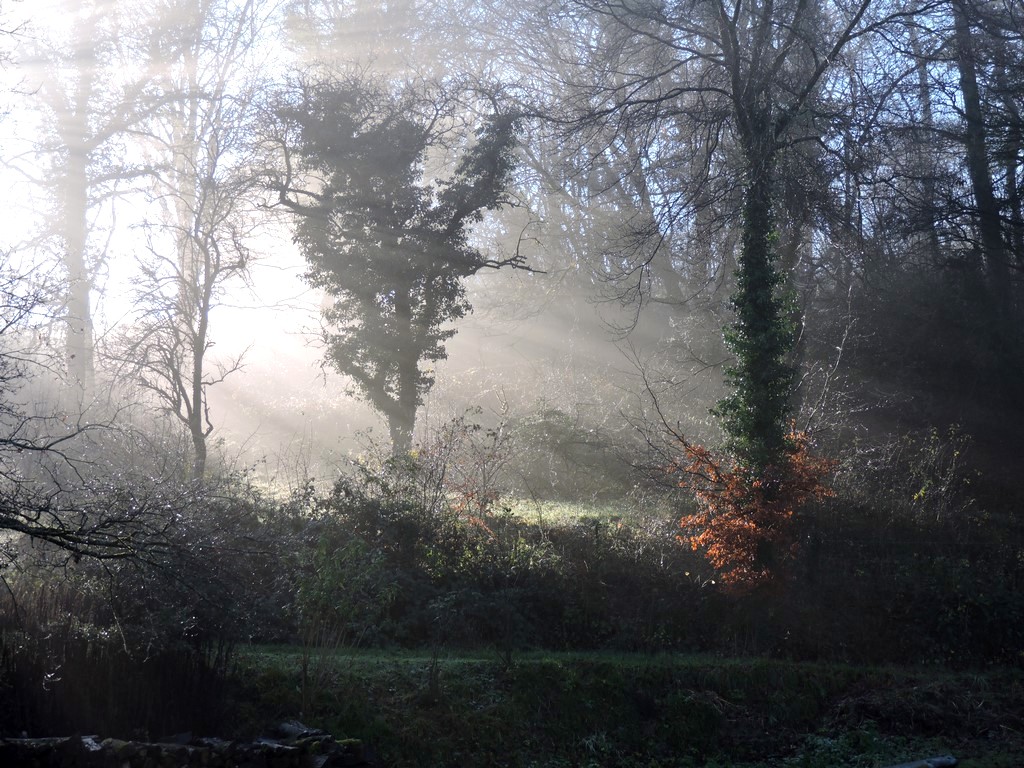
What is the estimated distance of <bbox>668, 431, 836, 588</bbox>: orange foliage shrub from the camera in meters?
14.0

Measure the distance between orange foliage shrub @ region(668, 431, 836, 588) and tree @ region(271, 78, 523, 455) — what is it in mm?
7366

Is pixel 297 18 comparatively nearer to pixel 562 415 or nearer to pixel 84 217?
pixel 84 217

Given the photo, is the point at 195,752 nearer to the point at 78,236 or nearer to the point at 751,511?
the point at 751,511

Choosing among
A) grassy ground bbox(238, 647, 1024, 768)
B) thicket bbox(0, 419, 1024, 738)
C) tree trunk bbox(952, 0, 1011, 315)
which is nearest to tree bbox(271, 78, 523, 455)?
thicket bbox(0, 419, 1024, 738)

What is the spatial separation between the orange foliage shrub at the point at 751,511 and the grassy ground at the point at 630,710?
191 centimetres

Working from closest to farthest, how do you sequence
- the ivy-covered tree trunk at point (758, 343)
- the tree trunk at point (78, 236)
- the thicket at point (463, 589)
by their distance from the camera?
1. the thicket at point (463, 589)
2. the ivy-covered tree trunk at point (758, 343)
3. the tree trunk at point (78, 236)

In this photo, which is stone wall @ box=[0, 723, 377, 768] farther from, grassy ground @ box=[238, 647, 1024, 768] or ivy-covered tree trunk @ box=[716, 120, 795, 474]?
ivy-covered tree trunk @ box=[716, 120, 795, 474]

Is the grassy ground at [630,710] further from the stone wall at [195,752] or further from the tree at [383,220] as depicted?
the tree at [383,220]

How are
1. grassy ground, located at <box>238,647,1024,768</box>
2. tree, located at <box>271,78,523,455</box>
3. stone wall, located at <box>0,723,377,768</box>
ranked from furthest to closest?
tree, located at <box>271,78,523,455</box>
grassy ground, located at <box>238,647,1024,768</box>
stone wall, located at <box>0,723,377,768</box>

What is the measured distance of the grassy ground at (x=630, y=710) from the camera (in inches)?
389

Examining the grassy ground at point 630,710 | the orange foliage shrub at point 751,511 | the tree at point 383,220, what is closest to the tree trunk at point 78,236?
the tree at point 383,220

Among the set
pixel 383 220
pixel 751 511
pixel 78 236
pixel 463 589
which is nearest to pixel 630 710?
pixel 463 589

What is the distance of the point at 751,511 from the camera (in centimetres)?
1408

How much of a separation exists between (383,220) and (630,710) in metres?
12.3
